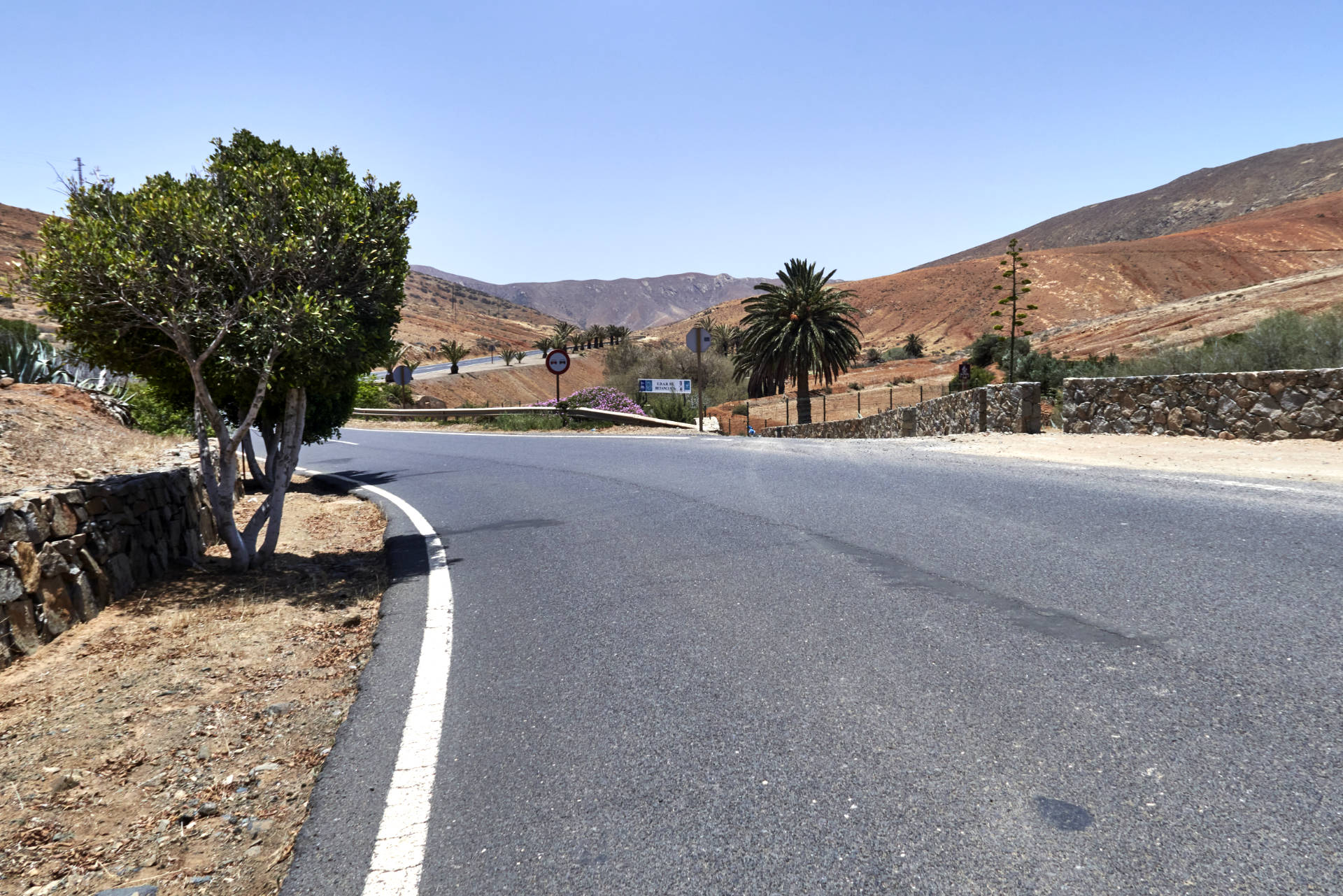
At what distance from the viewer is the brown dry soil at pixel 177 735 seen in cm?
313

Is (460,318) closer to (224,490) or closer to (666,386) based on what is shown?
(666,386)

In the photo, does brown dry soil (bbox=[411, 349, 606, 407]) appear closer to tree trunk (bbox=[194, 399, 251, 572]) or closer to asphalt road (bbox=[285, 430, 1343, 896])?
tree trunk (bbox=[194, 399, 251, 572])

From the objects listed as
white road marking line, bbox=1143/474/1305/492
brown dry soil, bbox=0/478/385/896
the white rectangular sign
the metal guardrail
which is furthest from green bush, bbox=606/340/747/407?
brown dry soil, bbox=0/478/385/896

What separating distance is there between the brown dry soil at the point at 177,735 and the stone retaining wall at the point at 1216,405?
12.2 m

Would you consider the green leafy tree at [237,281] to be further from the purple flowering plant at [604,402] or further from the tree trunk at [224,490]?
the purple flowering plant at [604,402]

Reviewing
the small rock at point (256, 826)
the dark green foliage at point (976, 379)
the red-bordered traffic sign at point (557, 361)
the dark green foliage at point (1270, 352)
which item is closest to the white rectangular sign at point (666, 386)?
the red-bordered traffic sign at point (557, 361)

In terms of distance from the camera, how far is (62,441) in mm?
9258

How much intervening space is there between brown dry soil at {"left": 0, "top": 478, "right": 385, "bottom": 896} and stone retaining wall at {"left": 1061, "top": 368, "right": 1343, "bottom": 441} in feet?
40.0

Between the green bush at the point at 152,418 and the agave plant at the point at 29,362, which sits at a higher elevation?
the agave plant at the point at 29,362

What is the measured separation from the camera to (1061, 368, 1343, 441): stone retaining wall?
38.1 feet

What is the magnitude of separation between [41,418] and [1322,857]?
39.9ft

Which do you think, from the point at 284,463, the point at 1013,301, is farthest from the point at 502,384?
the point at 284,463

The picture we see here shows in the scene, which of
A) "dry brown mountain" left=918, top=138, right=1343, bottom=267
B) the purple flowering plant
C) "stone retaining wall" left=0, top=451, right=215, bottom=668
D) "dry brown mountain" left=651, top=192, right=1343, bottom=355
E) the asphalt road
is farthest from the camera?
"dry brown mountain" left=918, top=138, right=1343, bottom=267

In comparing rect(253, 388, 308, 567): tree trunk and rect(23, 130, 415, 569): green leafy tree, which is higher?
rect(23, 130, 415, 569): green leafy tree
